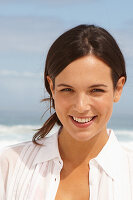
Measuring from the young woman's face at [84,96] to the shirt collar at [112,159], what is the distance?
0.19 m

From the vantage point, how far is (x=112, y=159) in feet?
8.62

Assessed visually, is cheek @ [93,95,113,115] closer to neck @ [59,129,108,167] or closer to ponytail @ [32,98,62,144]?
neck @ [59,129,108,167]

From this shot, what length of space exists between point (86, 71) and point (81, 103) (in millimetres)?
197

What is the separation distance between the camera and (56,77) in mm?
2406

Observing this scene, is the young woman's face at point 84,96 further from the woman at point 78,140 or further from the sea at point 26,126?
the sea at point 26,126

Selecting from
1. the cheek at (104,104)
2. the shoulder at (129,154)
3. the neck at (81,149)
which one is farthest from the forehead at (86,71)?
the shoulder at (129,154)

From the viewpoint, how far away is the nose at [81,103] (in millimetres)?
2293

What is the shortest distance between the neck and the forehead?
47cm

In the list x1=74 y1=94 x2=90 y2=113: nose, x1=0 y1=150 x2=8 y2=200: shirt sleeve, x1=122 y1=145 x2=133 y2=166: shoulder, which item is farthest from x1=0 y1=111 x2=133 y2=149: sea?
x1=74 y1=94 x2=90 y2=113: nose

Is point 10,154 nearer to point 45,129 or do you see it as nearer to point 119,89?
point 45,129

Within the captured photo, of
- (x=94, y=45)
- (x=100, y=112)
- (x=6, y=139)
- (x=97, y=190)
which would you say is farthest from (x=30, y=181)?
(x=6, y=139)

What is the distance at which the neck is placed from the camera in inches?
103

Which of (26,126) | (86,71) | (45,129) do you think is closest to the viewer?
(86,71)

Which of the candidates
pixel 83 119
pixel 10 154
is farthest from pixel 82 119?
pixel 10 154
